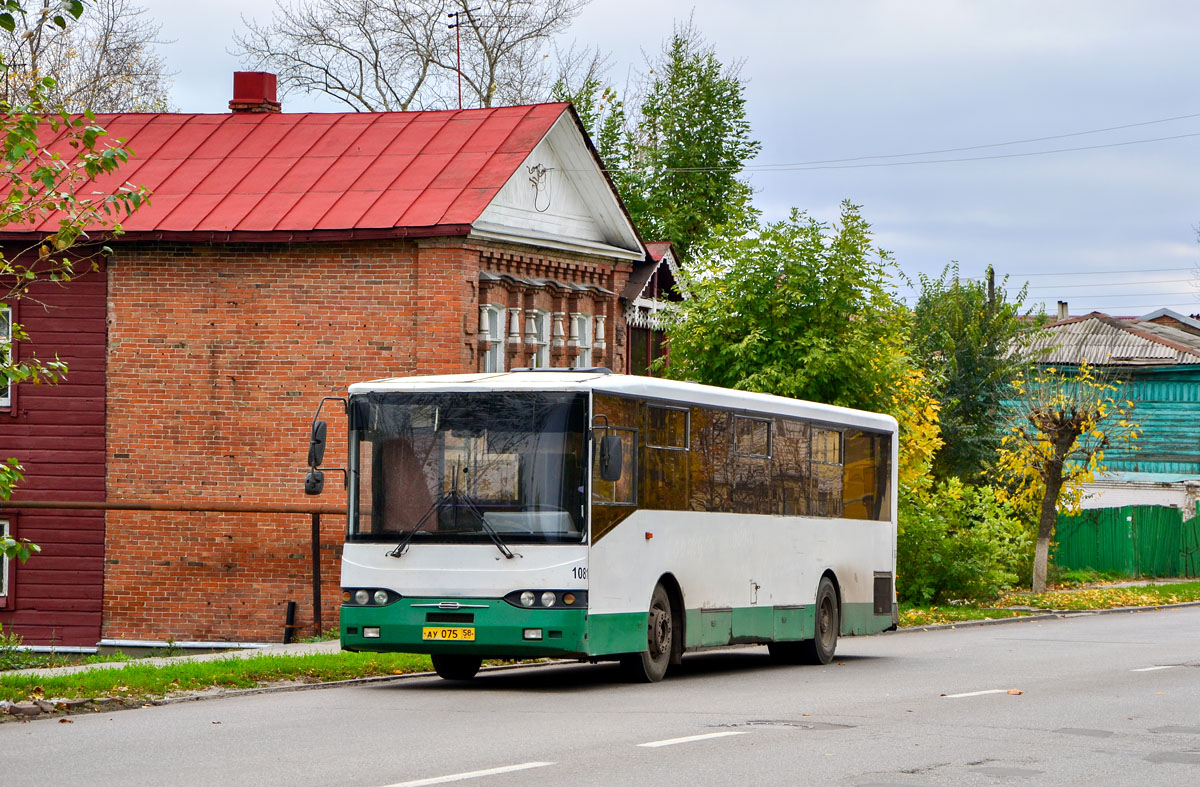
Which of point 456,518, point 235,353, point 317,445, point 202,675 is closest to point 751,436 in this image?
point 456,518

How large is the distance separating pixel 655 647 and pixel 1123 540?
31.9 m

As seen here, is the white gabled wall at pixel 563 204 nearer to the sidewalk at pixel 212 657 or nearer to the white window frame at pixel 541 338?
the white window frame at pixel 541 338

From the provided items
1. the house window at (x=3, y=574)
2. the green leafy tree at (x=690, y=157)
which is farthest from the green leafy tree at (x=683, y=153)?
the house window at (x=3, y=574)

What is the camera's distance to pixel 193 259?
26844 mm

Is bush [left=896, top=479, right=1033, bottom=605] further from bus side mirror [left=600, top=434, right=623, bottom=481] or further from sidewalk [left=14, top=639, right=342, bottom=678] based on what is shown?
bus side mirror [left=600, top=434, right=623, bottom=481]

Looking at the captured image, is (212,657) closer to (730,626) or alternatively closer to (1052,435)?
(730,626)

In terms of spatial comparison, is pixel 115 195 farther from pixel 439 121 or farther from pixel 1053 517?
pixel 1053 517

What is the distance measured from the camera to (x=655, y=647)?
16453 millimetres

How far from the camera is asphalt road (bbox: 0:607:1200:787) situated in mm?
9820

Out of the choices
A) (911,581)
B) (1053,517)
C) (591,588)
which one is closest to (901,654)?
(591,588)

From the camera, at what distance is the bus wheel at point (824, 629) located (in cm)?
1997

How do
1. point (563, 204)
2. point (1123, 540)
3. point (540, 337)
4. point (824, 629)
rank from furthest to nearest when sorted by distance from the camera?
1. point (1123, 540)
2. point (563, 204)
3. point (540, 337)
4. point (824, 629)

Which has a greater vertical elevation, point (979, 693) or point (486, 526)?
point (486, 526)

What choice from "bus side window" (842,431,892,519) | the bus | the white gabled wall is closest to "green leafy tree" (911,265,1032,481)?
the white gabled wall
